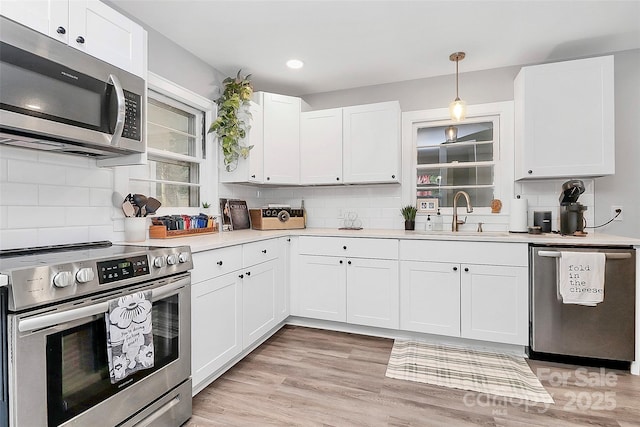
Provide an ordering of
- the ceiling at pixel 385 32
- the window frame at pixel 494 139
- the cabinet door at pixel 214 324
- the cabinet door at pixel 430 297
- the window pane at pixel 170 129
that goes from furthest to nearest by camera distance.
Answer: the window frame at pixel 494 139 < the cabinet door at pixel 430 297 < the window pane at pixel 170 129 < the ceiling at pixel 385 32 < the cabinet door at pixel 214 324

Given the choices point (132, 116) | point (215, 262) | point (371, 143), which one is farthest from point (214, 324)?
point (371, 143)

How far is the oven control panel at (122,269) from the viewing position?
1.34 meters

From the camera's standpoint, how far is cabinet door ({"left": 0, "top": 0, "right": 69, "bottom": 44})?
1.28m

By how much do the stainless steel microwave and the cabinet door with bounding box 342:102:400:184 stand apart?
196 cm

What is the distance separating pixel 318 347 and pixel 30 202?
7.02 ft

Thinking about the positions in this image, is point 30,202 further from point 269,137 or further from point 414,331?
point 414,331

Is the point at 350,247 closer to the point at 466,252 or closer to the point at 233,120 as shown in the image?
the point at 466,252

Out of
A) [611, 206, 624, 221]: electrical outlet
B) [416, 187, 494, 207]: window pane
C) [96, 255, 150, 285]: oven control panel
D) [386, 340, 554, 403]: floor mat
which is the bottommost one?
[386, 340, 554, 403]: floor mat

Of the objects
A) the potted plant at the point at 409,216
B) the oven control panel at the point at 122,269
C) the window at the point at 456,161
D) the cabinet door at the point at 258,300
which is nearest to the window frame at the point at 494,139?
the window at the point at 456,161

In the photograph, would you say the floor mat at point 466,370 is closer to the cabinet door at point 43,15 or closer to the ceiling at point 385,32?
the ceiling at point 385,32

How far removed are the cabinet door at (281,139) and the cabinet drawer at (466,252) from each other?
4.61 feet

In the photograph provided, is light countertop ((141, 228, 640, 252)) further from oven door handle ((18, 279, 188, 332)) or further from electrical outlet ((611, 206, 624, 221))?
oven door handle ((18, 279, 188, 332))

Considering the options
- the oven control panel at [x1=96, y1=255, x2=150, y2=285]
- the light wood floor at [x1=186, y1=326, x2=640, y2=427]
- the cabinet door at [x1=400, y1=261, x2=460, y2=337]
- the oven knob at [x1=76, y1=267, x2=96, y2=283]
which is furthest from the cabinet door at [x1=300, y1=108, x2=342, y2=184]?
the oven knob at [x1=76, y1=267, x2=96, y2=283]

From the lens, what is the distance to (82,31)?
1548mm
